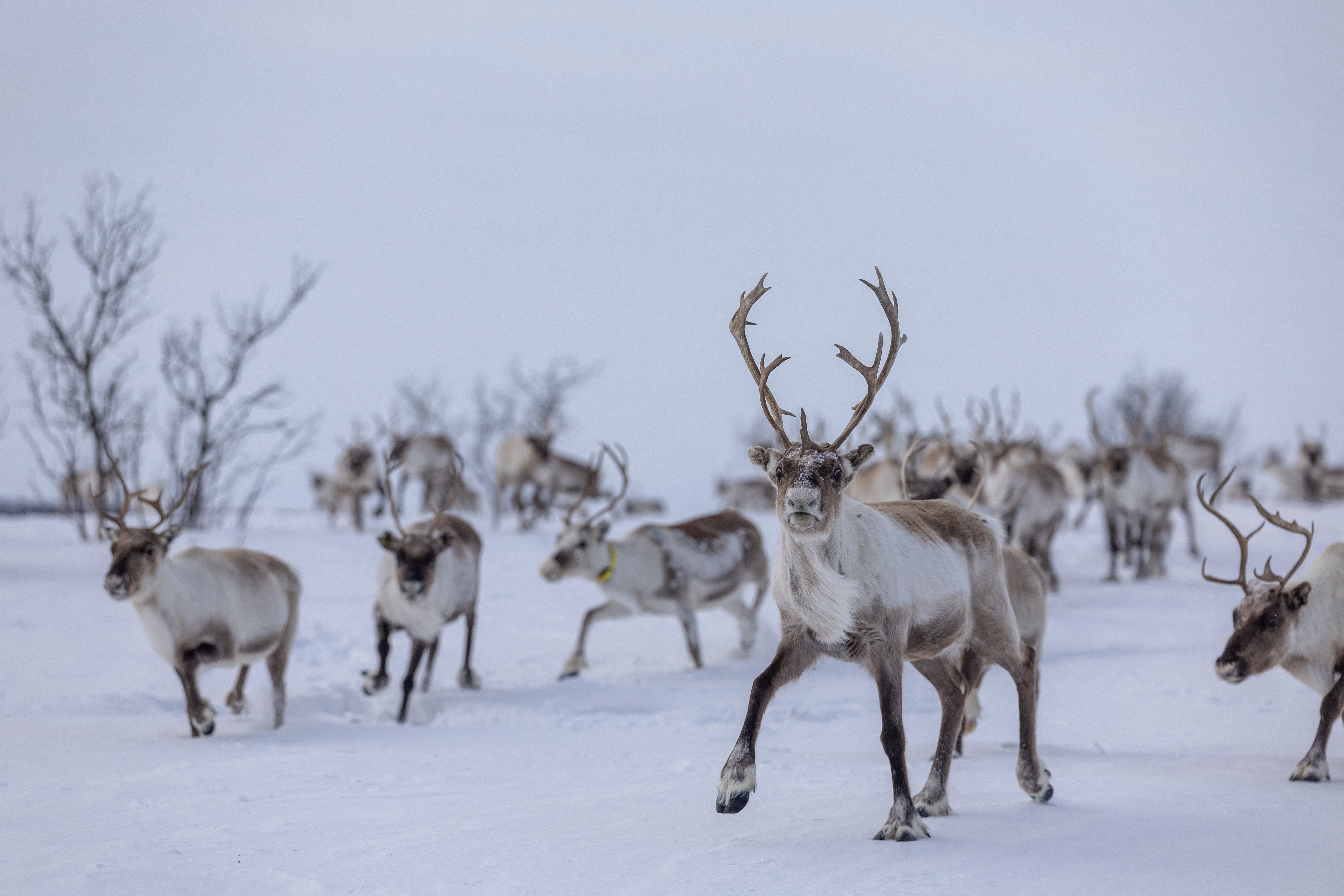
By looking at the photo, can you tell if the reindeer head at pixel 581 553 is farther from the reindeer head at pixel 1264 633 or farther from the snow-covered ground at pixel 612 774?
the reindeer head at pixel 1264 633

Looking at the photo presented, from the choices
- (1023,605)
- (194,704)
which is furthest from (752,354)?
(194,704)

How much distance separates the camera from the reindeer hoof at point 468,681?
9344 mm

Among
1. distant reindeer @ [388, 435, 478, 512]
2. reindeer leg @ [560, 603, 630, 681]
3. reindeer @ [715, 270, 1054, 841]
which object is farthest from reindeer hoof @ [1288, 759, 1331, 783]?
distant reindeer @ [388, 435, 478, 512]

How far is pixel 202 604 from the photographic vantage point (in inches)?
285

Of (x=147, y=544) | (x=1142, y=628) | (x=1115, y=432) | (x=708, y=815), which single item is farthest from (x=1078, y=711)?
(x=1115, y=432)

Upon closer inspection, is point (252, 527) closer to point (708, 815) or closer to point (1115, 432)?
point (708, 815)

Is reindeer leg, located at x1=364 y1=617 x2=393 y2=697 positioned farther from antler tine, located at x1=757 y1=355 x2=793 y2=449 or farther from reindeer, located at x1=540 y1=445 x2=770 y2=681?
antler tine, located at x1=757 y1=355 x2=793 y2=449

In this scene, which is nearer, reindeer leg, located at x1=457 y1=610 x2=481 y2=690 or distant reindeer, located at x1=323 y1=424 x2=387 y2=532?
reindeer leg, located at x1=457 y1=610 x2=481 y2=690

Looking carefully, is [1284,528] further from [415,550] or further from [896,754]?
[415,550]

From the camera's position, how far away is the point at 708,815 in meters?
4.51

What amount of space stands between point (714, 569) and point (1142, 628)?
4486 mm

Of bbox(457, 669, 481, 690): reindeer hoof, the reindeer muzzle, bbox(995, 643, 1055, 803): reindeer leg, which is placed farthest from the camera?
bbox(457, 669, 481, 690): reindeer hoof

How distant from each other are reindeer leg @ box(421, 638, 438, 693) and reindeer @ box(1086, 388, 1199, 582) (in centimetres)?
974

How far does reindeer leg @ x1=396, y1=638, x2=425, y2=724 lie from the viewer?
802 centimetres
